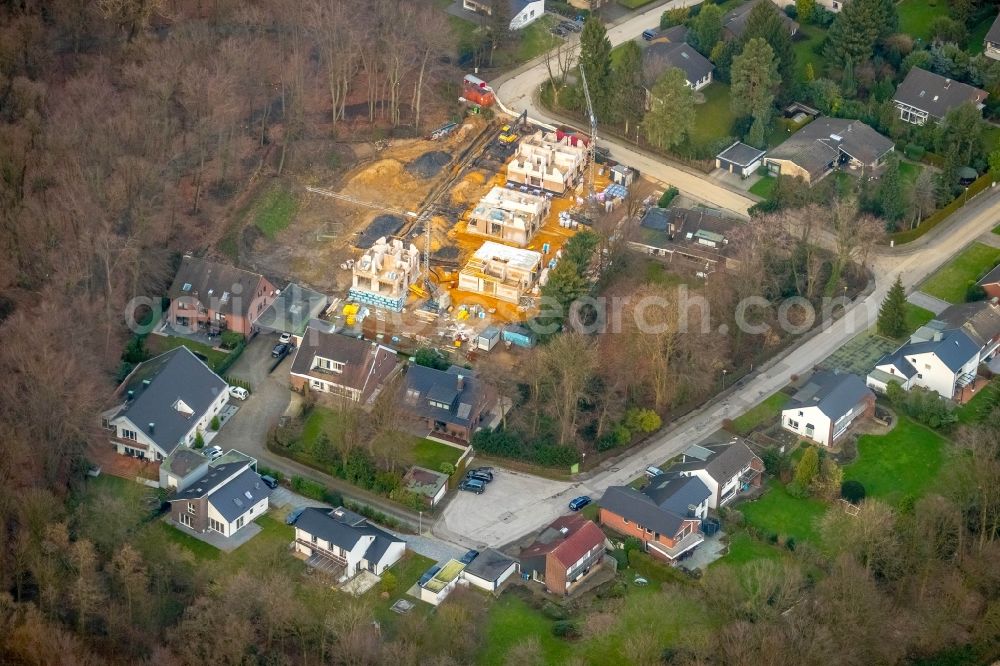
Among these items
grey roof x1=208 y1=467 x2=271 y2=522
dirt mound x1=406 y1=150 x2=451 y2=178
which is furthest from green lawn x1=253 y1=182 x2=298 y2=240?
grey roof x1=208 y1=467 x2=271 y2=522

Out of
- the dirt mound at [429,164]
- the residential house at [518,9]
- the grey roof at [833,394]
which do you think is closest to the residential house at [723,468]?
the grey roof at [833,394]

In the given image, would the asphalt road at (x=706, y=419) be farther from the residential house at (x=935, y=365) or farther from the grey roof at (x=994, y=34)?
the grey roof at (x=994, y=34)

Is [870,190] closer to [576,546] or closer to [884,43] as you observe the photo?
[884,43]

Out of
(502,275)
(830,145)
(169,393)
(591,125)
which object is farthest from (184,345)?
(830,145)

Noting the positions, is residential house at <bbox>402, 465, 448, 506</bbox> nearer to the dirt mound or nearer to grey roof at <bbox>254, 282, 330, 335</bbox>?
grey roof at <bbox>254, 282, 330, 335</bbox>

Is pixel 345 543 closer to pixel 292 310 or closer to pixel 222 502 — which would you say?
pixel 222 502
